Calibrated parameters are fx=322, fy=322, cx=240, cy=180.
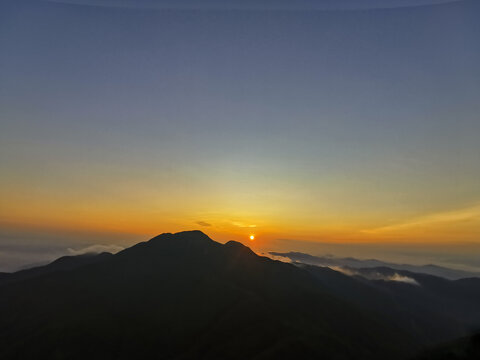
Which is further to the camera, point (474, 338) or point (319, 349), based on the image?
point (319, 349)

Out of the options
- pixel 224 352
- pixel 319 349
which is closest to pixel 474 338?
pixel 319 349

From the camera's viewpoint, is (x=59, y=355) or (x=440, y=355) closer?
(x=440, y=355)

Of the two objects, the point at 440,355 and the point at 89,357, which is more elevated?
the point at 440,355

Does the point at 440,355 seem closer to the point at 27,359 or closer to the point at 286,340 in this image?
the point at 286,340

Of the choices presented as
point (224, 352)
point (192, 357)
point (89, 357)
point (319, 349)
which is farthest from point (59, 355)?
point (319, 349)

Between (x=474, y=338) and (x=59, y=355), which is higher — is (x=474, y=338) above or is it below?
above

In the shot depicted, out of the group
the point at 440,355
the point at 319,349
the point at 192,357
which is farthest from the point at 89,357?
the point at 440,355

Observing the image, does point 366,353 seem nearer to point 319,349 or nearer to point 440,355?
point 319,349

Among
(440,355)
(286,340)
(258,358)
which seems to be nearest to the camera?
(440,355)

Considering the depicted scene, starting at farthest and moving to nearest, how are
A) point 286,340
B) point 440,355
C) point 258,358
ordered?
point 286,340 < point 258,358 < point 440,355
